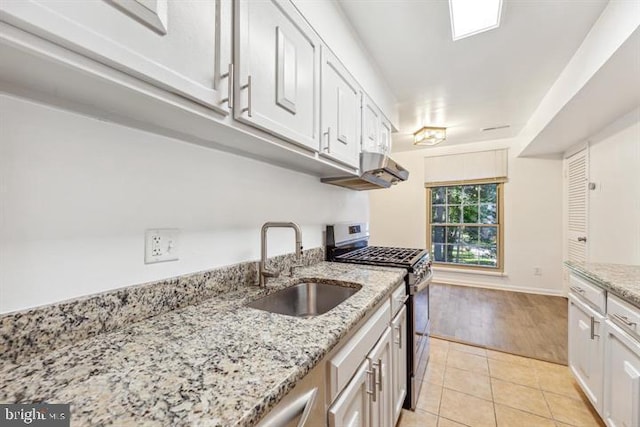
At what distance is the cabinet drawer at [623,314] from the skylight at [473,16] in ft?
5.57

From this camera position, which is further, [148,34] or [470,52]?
[470,52]

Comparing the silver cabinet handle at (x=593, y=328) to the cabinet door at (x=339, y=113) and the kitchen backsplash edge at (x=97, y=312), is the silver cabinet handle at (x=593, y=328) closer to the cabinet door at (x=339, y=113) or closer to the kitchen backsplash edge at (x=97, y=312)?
the cabinet door at (x=339, y=113)

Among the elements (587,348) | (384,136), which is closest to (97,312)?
(384,136)

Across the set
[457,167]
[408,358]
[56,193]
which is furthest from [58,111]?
[457,167]

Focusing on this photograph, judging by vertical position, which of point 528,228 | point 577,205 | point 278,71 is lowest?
point 528,228

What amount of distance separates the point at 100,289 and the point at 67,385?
31cm

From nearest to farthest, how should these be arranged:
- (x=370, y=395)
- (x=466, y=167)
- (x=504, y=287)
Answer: (x=370, y=395), (x=504, y=287), (x=466, y=167)

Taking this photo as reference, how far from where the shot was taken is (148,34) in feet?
1.91

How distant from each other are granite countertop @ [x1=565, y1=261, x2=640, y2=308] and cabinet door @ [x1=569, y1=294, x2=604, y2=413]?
201 millimetres

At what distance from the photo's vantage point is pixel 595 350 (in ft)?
4.78

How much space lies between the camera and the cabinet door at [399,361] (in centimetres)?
137

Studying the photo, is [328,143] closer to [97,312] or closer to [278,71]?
[278,71]

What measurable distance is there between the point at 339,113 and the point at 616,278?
178 cm

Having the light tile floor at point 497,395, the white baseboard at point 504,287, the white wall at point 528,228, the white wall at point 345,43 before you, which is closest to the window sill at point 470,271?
the white wall at point 528,228
